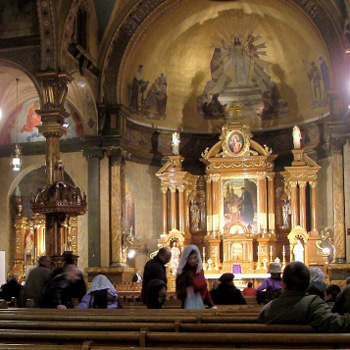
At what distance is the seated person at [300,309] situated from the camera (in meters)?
4.29

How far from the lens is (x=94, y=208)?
71.2ft

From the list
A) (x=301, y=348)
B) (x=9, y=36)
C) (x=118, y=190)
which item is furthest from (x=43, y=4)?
(x=301, y=348)

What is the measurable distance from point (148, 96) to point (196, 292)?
16.6 metres

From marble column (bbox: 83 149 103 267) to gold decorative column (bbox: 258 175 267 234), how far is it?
5773 mm

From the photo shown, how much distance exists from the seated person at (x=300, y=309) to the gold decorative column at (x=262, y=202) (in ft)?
59.9

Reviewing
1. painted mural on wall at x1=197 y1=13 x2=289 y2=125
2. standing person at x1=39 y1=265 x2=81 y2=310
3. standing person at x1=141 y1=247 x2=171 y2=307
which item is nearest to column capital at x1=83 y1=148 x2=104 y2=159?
painted mural on wall at x1=197 y1=13 x2=289 y2=125

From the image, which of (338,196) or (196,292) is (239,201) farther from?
(196,292)

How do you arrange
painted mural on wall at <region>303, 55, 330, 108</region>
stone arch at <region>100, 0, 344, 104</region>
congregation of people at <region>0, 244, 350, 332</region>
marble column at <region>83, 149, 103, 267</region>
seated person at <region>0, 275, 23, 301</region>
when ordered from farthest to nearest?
painted mural on wall at <region>303, 55, 330, 108</region> → stone arch at <region>100, 0, 344, 104</region> → marble column at <region>83, 149, 103, 267</region> → seated person at <region>0, 275, 23, 301</region> → congregation of people at <region>0, 244, 350, 332</region>

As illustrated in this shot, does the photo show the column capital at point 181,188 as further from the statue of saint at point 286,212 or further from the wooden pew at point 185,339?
the wooden pew at point 185,339

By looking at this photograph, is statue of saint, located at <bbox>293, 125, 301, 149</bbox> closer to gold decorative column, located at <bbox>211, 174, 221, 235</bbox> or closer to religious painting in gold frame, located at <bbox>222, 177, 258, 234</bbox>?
religious painting in gold frame, located at <bbox>222, 177, 258, 234</bbox>

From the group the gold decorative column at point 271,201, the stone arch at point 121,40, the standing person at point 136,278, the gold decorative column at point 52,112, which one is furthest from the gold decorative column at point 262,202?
the gold decorative column at point 52,112

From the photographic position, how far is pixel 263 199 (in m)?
23.1

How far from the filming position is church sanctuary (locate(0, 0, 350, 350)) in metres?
20.7

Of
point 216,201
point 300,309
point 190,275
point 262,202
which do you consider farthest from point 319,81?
point 300,309
